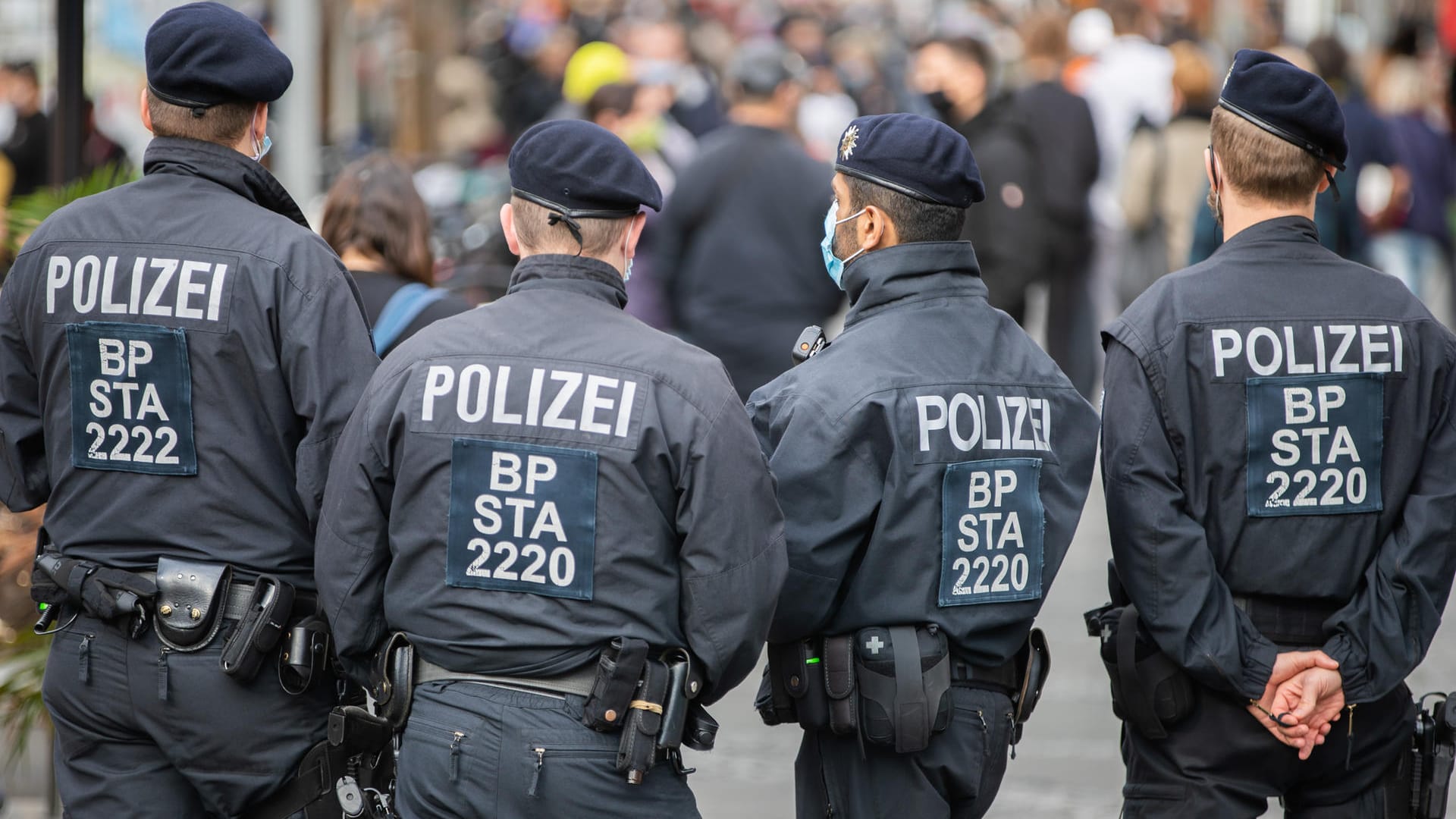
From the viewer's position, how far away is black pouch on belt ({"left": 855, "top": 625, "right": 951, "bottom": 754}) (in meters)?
3.51

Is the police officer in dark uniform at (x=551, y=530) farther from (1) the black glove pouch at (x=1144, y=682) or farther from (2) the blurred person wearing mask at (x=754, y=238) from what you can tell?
(2) the blurred person wearing mask at (x=754, y=238)

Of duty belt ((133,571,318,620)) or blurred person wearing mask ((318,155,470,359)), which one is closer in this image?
duty belt ((133,571,318,620))

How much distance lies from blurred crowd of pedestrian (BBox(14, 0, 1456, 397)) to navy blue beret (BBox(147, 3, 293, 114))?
4.77ft

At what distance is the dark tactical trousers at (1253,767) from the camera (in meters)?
3.64

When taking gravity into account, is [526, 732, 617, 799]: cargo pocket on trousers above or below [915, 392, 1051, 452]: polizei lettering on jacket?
below

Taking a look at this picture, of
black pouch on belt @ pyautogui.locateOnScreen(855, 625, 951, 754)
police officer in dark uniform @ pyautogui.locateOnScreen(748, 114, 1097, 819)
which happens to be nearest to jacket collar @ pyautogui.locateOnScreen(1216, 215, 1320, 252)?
police officer in dark uniform @ pyautogui.locateOnScreen(748, 114, 1097, 819)

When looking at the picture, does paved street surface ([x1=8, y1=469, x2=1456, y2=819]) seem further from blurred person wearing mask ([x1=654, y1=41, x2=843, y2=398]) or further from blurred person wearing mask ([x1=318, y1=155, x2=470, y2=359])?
blurred person wearing mask ([x1=318, y1=155, x2=470, y2=359])

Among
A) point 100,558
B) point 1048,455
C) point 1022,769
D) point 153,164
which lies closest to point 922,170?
point 1048,455

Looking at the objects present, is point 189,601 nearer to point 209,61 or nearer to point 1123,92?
point 209,61

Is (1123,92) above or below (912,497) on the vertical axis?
above

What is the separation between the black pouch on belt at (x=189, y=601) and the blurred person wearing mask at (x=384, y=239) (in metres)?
1.58

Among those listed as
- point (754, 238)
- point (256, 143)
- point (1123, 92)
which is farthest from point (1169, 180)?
point (256, 143)

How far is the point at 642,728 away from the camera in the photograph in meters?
3.24

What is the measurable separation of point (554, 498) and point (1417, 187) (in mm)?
9733
